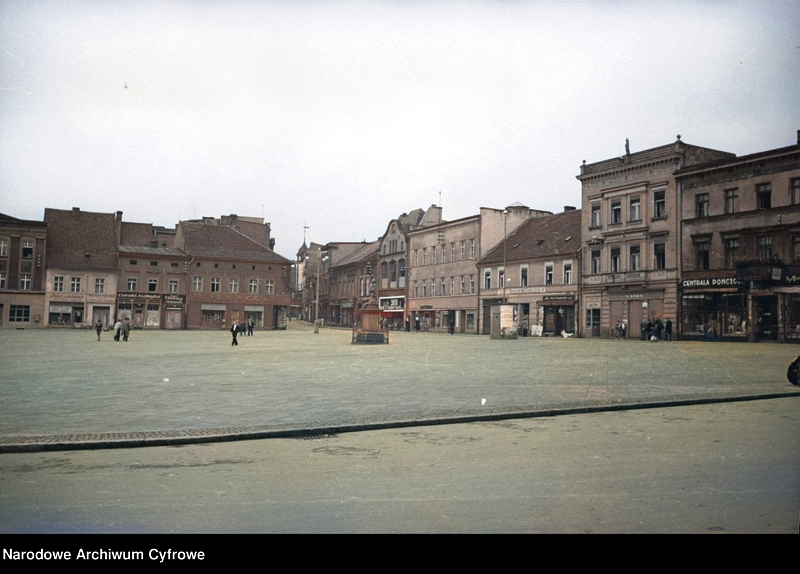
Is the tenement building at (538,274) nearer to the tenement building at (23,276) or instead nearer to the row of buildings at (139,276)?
the row of buildings at (139,276)

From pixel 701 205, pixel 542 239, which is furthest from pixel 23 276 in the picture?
pixel 701 205

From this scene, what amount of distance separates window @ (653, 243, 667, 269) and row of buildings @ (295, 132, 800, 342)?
80mm

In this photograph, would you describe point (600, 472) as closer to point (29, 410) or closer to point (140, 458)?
point (140, 458)

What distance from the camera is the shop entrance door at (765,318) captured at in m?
32.4

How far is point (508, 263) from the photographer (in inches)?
2601

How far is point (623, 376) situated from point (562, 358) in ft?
25.8

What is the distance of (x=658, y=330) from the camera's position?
4638 cm

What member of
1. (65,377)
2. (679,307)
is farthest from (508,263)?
(65,377)

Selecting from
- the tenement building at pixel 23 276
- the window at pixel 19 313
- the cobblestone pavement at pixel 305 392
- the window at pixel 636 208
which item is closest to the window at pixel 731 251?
the window at pixel 636 208

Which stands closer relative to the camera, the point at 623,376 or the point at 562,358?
the point at 623,376

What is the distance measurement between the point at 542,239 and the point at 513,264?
3.72 meters

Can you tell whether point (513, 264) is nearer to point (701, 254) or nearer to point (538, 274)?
point (538, 274)

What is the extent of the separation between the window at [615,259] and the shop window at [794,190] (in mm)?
19066
